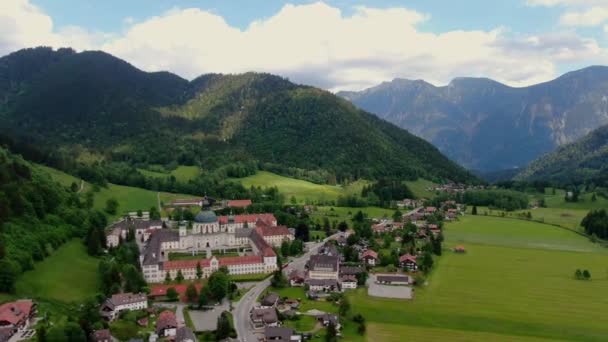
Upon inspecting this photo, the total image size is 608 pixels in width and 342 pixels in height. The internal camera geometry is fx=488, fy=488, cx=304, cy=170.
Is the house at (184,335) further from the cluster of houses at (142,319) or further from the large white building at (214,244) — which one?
the large white building at (214,244)

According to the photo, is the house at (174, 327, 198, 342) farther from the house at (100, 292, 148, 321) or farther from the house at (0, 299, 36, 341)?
the house at (0, 299, 36, 341)

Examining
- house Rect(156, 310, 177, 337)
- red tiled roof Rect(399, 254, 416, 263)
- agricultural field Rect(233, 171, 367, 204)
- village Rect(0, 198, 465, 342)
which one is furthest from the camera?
agricultural field Rect(233, 171, 367, 204)

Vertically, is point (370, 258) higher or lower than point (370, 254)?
lower

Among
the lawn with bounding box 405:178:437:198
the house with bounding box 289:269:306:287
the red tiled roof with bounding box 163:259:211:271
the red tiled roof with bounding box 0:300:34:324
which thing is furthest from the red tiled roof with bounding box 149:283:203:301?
the lawn with bounding box 405:178:437:198

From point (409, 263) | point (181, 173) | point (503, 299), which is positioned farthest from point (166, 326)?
point (181, 173)

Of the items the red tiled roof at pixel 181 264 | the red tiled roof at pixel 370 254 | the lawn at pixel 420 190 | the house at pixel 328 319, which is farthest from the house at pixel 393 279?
the lawn at pixel 420 190

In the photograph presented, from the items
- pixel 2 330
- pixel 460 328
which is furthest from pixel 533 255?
pixel 2 330

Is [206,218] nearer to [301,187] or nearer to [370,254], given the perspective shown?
[370,254]
